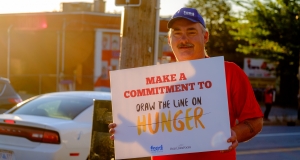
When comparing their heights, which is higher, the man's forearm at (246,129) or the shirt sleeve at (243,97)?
→ the shirt sleeve at (243,97)

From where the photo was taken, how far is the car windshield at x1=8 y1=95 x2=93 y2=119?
26.4 ft

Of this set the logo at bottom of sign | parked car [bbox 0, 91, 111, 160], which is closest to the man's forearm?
the logo at bottom of sign

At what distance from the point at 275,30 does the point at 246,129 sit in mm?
31125

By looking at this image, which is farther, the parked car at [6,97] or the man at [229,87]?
the parked car at [6,97]

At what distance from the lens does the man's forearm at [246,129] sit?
3129 millimetres

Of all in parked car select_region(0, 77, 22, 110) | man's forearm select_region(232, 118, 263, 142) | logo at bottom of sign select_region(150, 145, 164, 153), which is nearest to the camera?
man's forearm select_region(232, 118, 263, 142)

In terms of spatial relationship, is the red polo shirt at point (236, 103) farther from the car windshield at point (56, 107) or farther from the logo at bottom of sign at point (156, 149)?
the car windshield at point (56, 107)

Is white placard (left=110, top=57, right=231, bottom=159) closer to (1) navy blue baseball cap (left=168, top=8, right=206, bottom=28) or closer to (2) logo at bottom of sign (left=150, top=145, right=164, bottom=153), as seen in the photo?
(2) logo at bottom of sign (left=150, top=145, right=164, bottom=153)

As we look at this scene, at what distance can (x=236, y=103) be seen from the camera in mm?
3205

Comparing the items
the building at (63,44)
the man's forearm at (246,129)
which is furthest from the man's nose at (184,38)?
the building at (63,44)

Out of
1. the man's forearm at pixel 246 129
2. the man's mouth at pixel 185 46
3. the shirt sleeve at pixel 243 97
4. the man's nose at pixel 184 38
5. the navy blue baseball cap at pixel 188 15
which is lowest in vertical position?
the man's forearm at pixel 246 129

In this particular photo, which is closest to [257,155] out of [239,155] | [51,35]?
[239,155]

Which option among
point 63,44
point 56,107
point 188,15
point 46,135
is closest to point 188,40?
point 188,15

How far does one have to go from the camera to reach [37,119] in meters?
7.64
